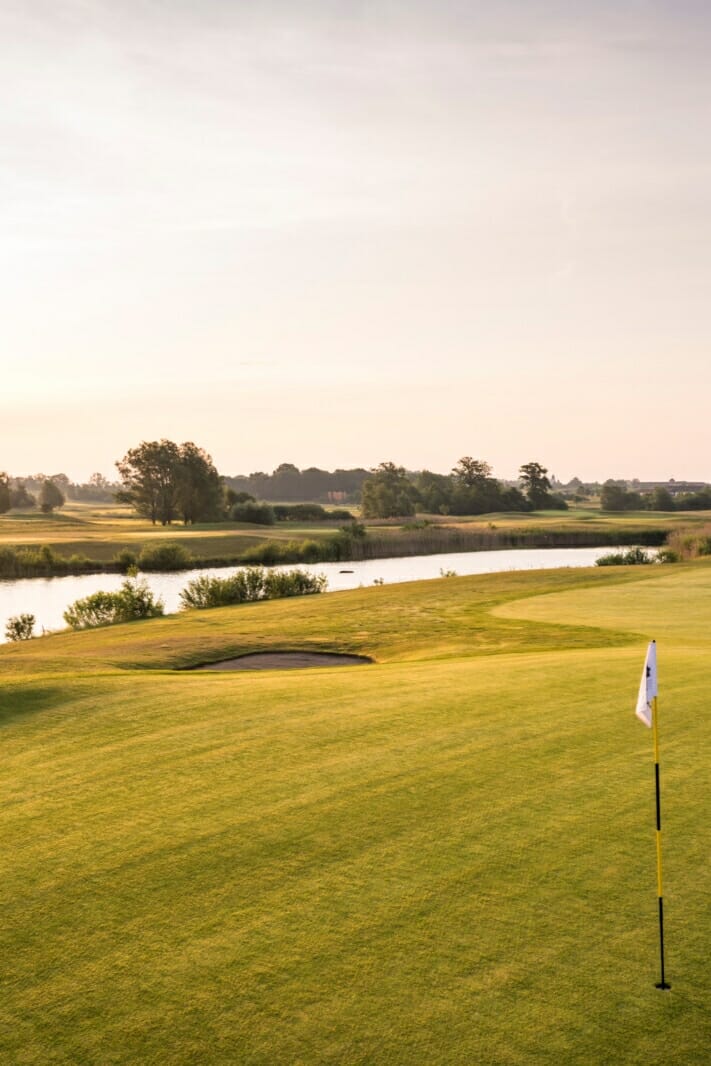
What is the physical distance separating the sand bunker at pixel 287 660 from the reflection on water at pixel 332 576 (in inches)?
758

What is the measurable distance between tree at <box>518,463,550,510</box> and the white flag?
158471mm

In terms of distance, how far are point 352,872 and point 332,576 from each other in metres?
53.1

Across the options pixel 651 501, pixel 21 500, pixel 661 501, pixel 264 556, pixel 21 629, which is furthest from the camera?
pixel 21 500

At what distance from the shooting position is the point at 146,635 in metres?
28.6

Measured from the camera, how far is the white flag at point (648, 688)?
6121mm

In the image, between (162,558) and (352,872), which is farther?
(162,558)

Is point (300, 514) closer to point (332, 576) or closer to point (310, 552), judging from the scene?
point (310, 552)

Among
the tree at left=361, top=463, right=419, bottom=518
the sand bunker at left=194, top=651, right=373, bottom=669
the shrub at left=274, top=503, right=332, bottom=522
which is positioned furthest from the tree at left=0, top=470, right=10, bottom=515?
the sand bunker at left=194, top=651, right=373, bottom=669

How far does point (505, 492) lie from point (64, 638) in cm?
13651

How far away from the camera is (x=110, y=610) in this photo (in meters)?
35.9

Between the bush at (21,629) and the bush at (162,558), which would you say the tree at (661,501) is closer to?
the bush at (162,558)

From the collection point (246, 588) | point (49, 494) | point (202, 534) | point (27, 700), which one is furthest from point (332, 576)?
point (49, 494)

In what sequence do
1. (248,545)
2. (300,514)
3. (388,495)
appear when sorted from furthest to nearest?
(388,495) → (300,514) → (248,545)

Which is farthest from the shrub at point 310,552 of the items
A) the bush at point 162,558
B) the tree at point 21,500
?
the tree at point 21,500
